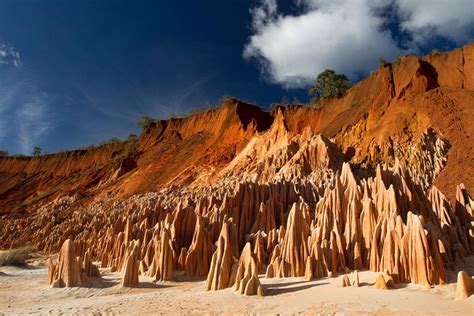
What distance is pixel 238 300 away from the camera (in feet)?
33.3

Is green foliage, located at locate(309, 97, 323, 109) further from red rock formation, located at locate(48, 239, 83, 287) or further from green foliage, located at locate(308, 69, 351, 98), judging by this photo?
red rock formation, located at locate(48, 239, 83, 287)

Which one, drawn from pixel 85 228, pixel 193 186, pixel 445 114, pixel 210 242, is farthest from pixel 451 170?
pixel 85 228

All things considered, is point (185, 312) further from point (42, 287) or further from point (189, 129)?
point (189, 129)

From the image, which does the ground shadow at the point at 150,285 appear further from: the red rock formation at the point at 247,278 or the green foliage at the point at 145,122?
the green foliage at the point at 145,122

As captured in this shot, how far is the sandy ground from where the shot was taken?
8.48 m

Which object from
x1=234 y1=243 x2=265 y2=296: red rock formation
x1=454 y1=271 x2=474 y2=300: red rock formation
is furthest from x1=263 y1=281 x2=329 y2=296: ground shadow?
x1=454 y1=271 x2=474 y2=300: red rock formation

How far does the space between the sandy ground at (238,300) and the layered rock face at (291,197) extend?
0.49 metres

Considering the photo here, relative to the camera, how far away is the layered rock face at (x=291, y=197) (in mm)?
11820

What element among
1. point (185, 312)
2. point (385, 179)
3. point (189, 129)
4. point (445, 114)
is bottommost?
point (185, 312)

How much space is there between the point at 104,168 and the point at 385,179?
41251mm

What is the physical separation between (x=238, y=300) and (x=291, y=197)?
30.7ft

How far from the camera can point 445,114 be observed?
24906mm

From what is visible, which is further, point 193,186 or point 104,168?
point 104,168

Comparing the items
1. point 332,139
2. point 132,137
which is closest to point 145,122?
point 132,137
